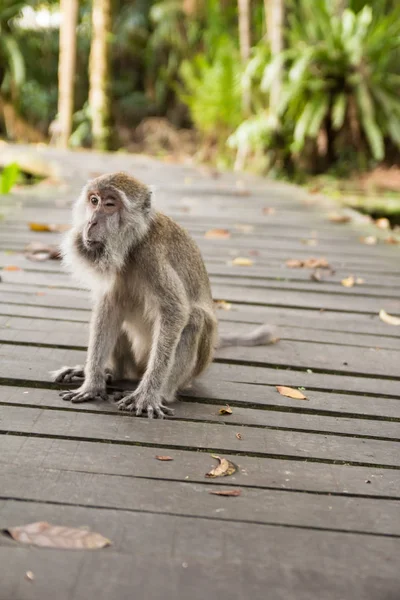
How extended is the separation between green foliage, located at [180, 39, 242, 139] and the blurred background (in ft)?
0.09

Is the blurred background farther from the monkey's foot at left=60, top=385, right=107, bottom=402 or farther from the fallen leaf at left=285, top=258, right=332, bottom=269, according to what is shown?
the monkey's foot at left=60, top=385, right=107, bottom=402

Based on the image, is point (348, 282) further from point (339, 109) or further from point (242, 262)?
point (339, 109)

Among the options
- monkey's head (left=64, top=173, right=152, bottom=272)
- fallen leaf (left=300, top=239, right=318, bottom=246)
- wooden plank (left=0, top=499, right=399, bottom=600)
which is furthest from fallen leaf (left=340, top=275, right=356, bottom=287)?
wooden plank (left=0, top=499, right=399, bottom=600)

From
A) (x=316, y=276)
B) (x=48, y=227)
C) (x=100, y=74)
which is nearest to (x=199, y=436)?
(x=316, y=276)

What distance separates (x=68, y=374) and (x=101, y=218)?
69cm

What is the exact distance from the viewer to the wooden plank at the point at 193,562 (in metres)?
1.72

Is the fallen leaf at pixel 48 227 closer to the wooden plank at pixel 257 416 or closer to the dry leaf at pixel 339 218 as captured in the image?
the dry leaf at pixel 339 218

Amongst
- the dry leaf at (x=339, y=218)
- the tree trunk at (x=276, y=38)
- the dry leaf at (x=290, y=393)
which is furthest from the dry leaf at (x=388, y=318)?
the tree trunk at (x=276, y=38)

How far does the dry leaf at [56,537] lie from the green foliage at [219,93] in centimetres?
1252

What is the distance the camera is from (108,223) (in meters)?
3.05

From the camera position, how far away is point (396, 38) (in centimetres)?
1209

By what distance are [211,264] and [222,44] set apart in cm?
1102

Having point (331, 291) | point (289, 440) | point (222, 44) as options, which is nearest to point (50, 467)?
point (289, 440)

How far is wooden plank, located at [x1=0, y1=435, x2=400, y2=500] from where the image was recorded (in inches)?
90.6
